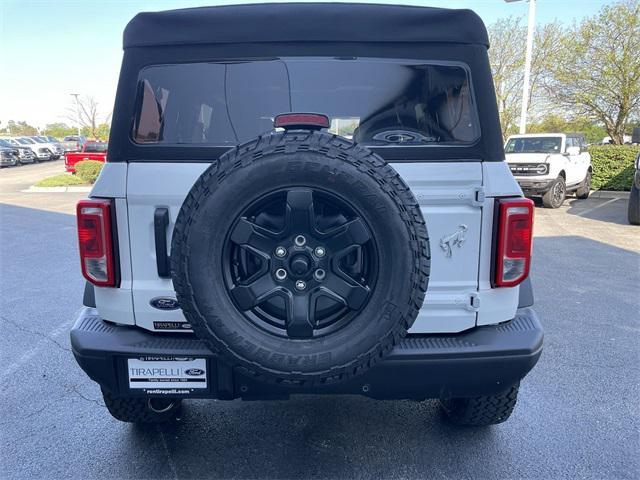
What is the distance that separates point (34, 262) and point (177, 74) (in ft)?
19.1

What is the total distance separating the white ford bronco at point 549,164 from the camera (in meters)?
11.9

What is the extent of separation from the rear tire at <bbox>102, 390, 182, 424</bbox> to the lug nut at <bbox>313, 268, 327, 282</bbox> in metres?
1.29

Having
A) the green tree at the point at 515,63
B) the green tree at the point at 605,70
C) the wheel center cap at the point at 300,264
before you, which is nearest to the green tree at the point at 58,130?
the green tree at the point at 515,63

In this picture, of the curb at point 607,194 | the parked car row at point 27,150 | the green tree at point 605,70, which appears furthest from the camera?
the parked car row at point 27,150

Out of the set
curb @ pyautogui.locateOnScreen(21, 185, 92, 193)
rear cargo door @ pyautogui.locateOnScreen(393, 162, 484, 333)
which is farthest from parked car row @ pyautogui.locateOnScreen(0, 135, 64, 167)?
rear cargo door @ pyautogui.locateOnScreen(393, 162, 484, 333)

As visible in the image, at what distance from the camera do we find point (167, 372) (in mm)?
2129

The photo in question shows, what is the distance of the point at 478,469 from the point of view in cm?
250

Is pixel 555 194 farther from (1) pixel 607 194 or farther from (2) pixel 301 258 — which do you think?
(2) pixel 301 258

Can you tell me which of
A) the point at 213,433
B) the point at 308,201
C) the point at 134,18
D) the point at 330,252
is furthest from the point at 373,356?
the point at 134,18

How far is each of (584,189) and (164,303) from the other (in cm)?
1447

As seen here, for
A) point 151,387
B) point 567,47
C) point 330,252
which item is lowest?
point 151,387

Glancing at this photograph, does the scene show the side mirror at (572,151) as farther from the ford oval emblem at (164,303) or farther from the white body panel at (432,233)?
the ford oval emblem at (164,303)

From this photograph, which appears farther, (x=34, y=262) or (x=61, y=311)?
(x=34, y=262)

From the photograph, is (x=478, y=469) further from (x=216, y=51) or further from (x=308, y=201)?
(x=216, y=51)
